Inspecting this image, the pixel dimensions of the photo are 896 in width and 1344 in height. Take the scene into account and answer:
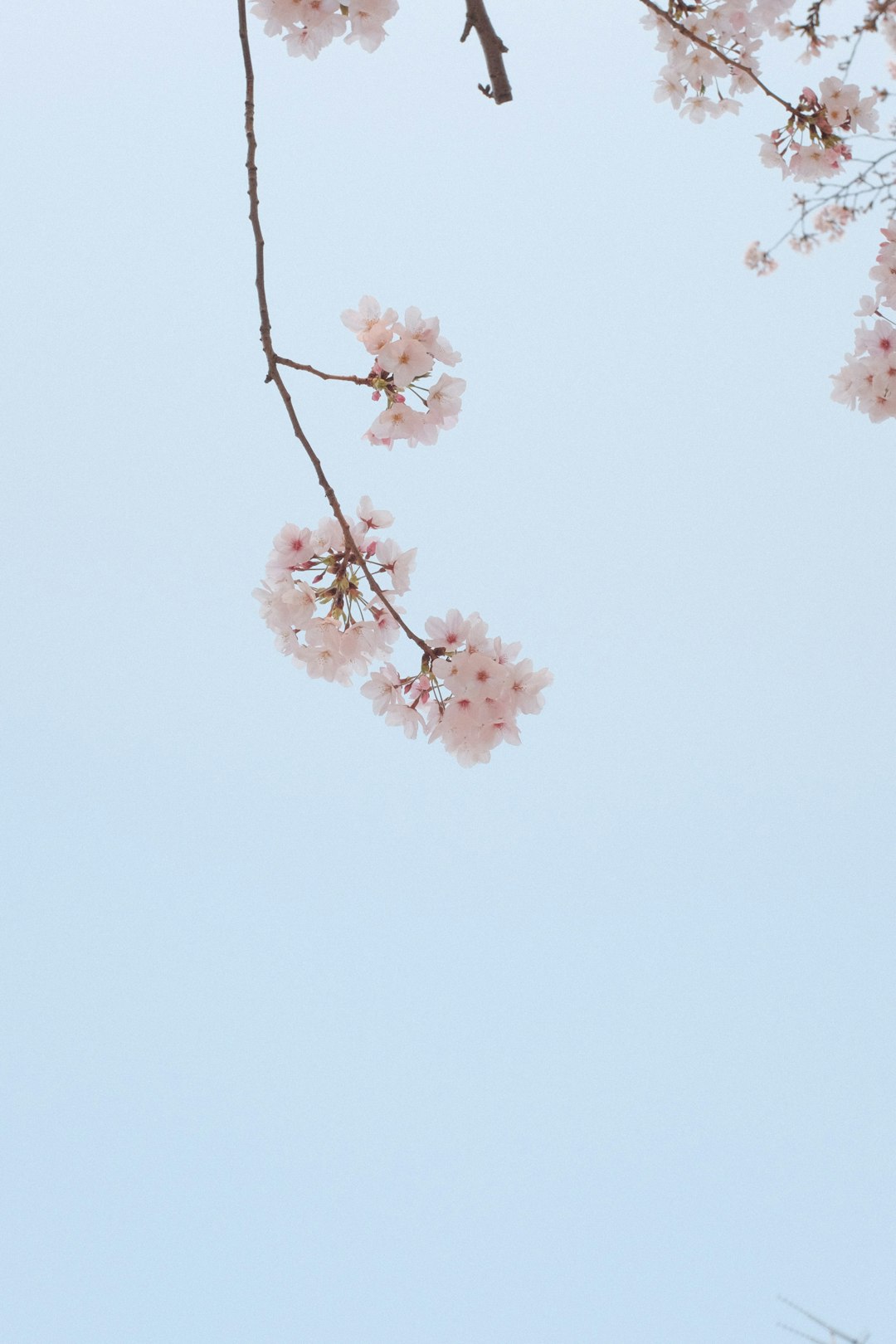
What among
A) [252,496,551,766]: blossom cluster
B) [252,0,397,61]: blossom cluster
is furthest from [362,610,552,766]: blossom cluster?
[252,0,397,61]: blossom cluster

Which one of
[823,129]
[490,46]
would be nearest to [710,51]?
[823,129]

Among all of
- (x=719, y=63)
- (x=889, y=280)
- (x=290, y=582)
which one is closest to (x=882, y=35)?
(x=719, y=63)

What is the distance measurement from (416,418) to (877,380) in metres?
2.04

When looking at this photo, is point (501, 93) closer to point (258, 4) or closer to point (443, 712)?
point (258, 4)

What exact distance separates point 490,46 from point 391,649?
158 centimetres

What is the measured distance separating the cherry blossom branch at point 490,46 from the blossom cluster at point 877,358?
6.05 ft

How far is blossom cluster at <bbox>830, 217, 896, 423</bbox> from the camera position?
12.1ft

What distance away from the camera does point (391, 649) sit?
2799mm

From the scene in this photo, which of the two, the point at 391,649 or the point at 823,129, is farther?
the point at 823,129

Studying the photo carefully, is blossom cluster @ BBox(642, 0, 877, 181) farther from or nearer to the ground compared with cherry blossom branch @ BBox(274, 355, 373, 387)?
farther from the ground

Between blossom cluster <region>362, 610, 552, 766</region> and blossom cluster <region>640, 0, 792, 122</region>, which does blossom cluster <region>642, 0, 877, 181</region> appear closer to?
blossom cluster <region>640, 0, 792, 122</region>

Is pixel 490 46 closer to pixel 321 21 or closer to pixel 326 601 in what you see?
pixel 321 21

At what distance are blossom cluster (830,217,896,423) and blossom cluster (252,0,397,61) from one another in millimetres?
2055

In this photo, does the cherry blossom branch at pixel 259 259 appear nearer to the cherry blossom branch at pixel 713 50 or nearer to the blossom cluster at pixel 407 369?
the blossom cluster at pixel 407 369
